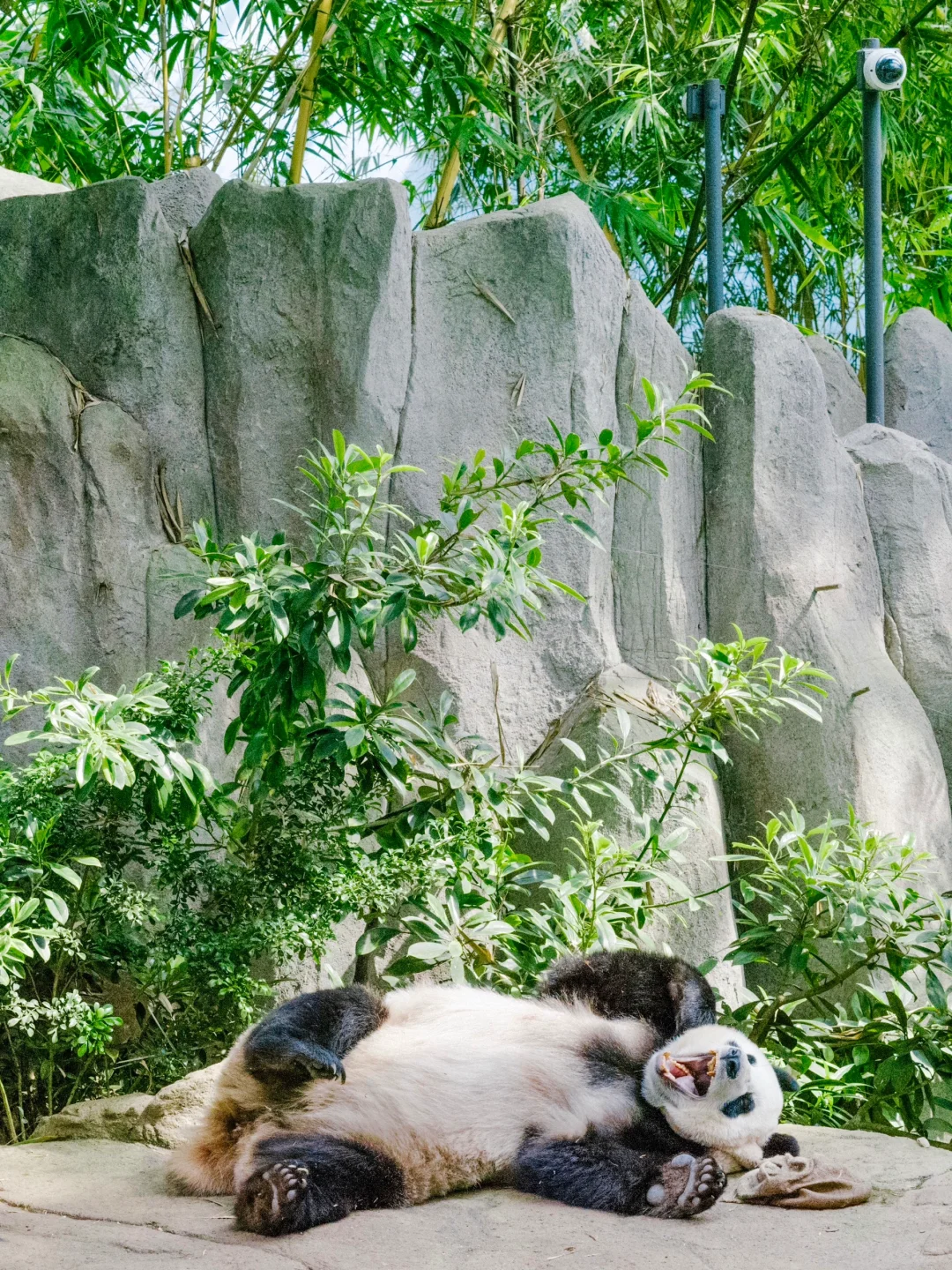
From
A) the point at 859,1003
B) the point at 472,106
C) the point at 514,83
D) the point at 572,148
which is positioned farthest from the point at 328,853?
the point at 572,148

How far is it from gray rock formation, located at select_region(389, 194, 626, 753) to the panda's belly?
1.66 meters

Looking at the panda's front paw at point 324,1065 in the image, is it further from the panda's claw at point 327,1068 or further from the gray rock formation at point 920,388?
the gray rock formation at point 920,388

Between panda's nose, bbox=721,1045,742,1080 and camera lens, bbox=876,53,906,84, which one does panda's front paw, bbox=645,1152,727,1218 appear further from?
camera lens, bbox=876,53,906,84

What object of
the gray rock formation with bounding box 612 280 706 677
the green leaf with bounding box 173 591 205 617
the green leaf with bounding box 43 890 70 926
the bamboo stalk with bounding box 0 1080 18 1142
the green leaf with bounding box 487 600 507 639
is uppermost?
the gray rock formation with bounding box 612 280 706 677

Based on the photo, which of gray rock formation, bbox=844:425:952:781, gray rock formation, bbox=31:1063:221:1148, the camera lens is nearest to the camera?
gray rock formation, bbox=31:1063:221:1148

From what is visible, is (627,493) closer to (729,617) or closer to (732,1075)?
(729,617)

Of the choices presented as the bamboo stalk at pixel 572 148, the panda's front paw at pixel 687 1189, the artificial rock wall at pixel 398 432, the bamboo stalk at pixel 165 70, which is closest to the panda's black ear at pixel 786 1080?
the panda's front paw at pixel 687 1189

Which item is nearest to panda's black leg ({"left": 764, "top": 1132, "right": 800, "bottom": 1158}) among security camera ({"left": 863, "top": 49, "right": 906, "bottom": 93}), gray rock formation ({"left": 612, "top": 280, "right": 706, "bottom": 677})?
gray rock formation ({"left": 612, "top": 280, "right": 706, "bottom": 677})

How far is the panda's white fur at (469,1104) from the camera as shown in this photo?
245cm

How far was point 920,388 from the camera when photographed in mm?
6156

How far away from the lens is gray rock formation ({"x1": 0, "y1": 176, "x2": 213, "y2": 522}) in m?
4.24

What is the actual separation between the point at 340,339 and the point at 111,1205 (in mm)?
2716

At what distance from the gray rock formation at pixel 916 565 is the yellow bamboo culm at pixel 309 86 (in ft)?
8.80

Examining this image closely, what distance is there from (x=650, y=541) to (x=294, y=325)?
57.5 inches
